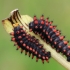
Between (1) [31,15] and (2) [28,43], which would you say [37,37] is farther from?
(1) [31,15]

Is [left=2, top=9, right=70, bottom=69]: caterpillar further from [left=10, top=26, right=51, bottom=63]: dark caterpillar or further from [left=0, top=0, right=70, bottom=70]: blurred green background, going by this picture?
[left=0, top=0, right=70, bottom=70]: blurred green background

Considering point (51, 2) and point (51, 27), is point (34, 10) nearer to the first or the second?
point (51, 2)

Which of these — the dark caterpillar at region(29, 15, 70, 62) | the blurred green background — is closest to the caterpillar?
the dark caterpillar at region(29, 15, 70, 62)

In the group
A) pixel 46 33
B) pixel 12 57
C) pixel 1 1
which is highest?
pixel 1 1

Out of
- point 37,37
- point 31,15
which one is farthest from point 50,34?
point 31,15

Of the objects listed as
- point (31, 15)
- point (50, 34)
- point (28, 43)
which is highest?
point (31, 15)

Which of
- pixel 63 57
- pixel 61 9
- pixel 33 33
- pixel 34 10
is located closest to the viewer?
pixel 63 57

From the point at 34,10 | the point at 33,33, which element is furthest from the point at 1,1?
the point at 33,33
